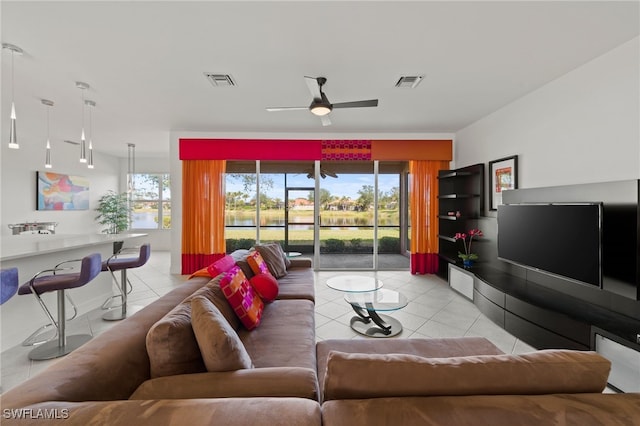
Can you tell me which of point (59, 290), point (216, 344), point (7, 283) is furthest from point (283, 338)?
point (59, 290)

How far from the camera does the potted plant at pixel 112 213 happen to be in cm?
674

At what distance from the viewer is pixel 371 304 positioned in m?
2.46

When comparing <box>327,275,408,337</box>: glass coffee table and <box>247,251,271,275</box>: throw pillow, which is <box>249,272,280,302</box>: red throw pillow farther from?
<box>327,275,408,337</box>: glass coffee table

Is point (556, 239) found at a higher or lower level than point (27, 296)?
higher

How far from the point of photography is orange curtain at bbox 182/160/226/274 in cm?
490

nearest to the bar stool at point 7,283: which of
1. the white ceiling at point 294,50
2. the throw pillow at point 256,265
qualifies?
the throw pillow at point 256,265

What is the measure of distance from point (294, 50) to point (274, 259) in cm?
220

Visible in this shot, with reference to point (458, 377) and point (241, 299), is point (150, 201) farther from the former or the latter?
point (458, 377)

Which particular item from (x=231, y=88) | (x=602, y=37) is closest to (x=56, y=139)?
(x=231, y=88)

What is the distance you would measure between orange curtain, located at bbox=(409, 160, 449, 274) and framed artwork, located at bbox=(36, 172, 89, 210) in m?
7.66

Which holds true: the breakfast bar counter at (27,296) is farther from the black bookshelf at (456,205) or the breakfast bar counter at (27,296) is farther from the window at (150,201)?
the black bookshelf at (456,205)

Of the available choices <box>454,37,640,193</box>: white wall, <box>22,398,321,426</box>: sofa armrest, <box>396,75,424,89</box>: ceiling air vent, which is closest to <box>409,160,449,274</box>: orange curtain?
<box>454,37,640,193</box>: white wall

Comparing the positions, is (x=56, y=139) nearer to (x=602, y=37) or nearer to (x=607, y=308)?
(x=602, y=37)

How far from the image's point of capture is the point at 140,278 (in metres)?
4.69
